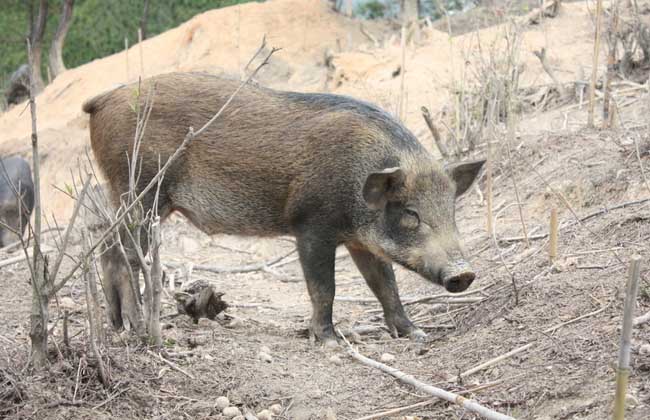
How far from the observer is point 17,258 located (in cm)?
728

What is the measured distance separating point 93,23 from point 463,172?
19.2 metres

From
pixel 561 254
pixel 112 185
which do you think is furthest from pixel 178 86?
pixel 561 254

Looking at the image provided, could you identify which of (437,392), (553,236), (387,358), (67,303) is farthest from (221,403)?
(67,303)

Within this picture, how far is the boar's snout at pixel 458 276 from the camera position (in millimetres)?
4809

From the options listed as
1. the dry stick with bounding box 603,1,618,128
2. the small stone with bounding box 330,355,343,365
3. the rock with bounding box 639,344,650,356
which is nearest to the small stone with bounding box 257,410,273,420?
the small stone with bounding box 330,355,343,365

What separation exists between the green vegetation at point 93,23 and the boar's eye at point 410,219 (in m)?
16.5

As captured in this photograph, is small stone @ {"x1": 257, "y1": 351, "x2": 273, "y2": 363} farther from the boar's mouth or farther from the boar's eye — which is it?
the boar's eye

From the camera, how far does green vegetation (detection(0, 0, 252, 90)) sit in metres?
22.3

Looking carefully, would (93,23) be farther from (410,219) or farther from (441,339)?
(441,339)

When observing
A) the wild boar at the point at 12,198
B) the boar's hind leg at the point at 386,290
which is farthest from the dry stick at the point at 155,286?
the wild boar at the point at 12,198

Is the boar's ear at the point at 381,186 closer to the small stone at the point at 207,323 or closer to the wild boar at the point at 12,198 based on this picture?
the small stone at the point at 207,323

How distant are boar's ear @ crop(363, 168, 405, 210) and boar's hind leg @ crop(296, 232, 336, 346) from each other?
0.42 meters

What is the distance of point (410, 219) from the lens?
524 cm

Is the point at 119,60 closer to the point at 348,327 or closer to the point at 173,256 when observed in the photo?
the point at 173,256
